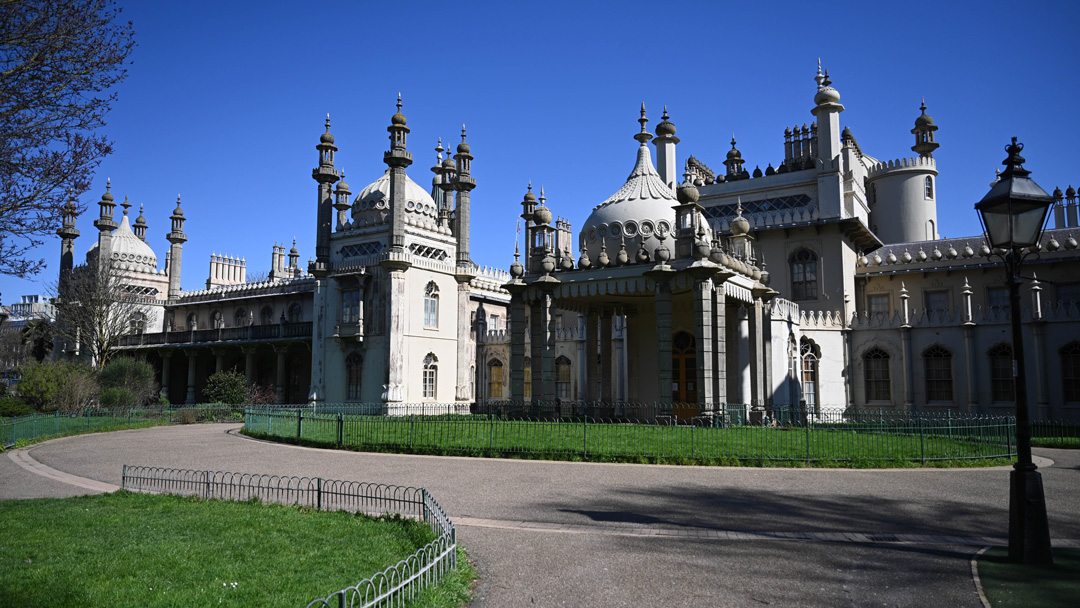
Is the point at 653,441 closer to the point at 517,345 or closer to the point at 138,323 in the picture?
the point at 517,345

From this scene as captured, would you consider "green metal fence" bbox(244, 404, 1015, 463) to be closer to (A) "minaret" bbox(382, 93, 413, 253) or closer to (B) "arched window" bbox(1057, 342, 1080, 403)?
(B) "arched window" bbox(1057, 342, 1080, 403)

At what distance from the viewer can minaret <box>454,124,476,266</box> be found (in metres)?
39.8

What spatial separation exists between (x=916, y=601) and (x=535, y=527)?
4776 millimetres

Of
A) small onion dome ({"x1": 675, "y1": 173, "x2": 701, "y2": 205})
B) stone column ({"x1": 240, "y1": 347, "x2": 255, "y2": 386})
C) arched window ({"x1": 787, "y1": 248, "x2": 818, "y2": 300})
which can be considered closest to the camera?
small onion dome ({"x1": 675, "y1": 173, "x2": 701, "y2": 205})

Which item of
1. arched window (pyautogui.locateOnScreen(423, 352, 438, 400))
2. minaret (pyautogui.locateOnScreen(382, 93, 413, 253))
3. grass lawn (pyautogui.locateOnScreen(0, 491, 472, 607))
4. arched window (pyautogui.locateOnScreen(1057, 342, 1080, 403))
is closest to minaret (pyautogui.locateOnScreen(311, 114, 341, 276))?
minaret (pyautogui.locateOnScreen(382, 93, 413, 253))

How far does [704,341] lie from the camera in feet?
71.6

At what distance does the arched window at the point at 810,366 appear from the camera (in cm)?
3027

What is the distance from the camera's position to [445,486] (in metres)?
13.1

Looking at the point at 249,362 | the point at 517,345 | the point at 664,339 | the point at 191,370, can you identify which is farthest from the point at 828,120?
the point at 191,370

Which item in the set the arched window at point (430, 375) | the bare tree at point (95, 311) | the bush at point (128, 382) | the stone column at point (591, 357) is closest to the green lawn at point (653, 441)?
the stone column at point (591, 357)

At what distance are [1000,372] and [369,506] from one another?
26.8m

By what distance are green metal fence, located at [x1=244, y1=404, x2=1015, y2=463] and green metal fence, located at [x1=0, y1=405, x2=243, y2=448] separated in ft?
28.0

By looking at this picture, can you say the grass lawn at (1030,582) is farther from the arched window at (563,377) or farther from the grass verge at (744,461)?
the arched window at (563,377)

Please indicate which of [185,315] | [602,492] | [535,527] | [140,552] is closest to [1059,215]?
[602,492]
